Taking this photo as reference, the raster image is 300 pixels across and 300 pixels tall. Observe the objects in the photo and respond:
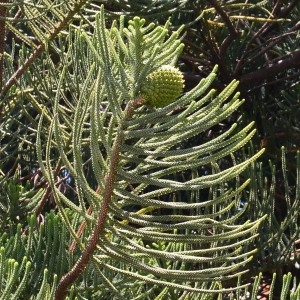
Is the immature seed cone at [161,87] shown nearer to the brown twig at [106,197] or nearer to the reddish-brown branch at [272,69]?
the brown twig at [106,197]

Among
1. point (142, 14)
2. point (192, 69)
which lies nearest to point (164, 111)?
point (142, 14)

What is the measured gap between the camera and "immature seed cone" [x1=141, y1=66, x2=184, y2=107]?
91cm

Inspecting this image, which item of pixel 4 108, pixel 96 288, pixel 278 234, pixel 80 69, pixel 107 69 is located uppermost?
pixel 107 69

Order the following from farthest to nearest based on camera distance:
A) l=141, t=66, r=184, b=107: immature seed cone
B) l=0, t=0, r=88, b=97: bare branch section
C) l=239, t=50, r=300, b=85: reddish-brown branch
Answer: l=239, t=50, r=300, b=85: reddish-brown branch < l=0, t=0, r=88, b=97: bare branch section < l=141, t=66, r=184, b=107: immature seed cone

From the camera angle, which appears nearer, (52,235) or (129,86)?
(129,86)

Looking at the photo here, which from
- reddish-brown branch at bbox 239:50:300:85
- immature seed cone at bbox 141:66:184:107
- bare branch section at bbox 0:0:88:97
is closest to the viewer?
immature seed cone at bbox 141:66:184:107

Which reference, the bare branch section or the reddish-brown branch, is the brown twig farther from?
the reddish-brown branch

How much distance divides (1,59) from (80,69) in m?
0.22

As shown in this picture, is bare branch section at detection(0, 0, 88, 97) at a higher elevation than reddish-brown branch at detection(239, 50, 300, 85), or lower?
higher

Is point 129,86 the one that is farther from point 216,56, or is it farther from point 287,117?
point 287,117

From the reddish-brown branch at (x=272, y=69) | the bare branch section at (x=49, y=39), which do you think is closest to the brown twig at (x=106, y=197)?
the bare branch section at (x=49, y=39)

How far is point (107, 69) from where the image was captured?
89 cm

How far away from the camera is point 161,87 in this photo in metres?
0.91

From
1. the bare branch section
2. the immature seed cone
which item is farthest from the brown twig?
the bare branch section
